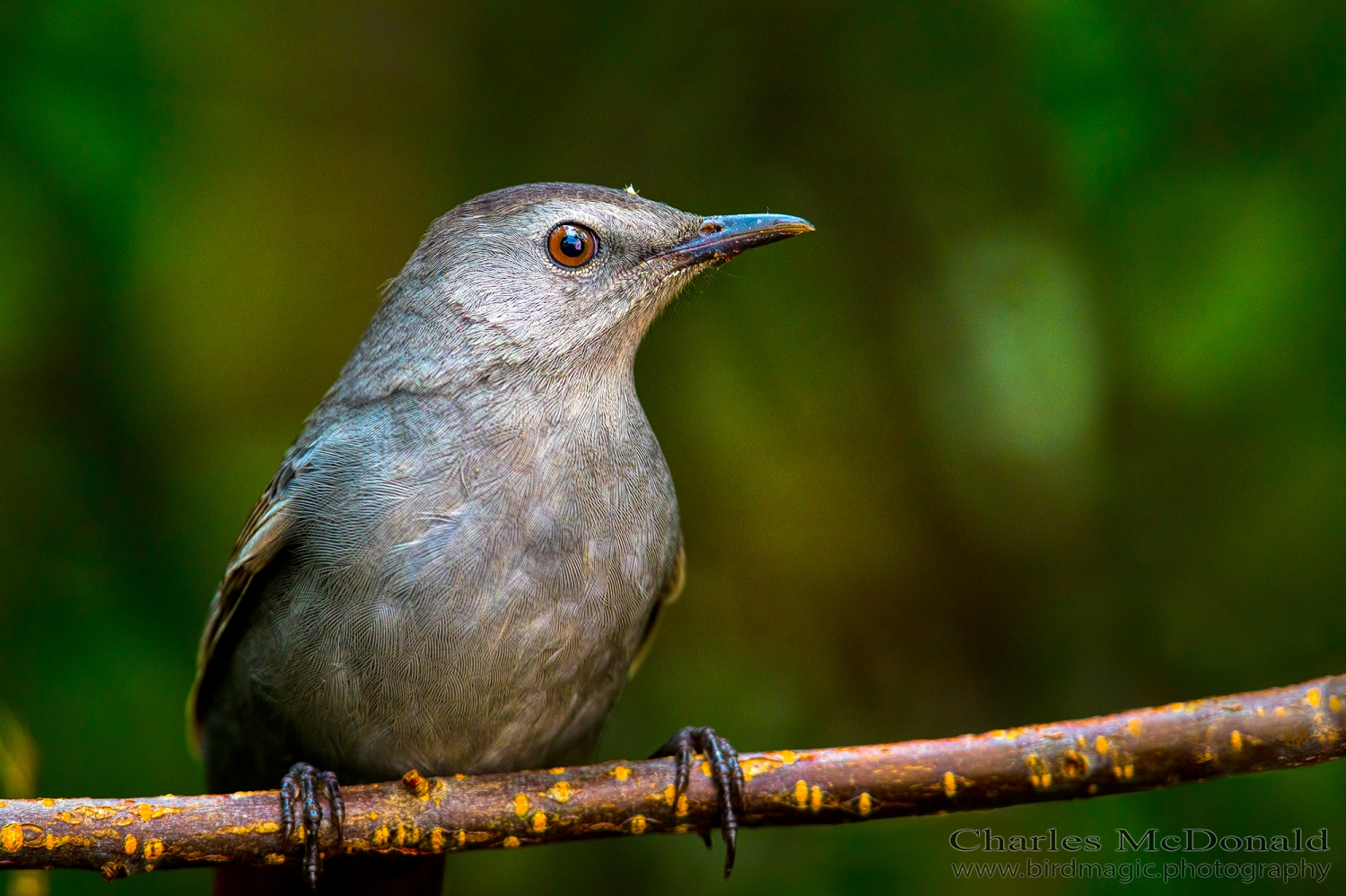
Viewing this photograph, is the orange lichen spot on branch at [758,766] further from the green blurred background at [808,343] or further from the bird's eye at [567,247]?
the bird's eye at [567,247]

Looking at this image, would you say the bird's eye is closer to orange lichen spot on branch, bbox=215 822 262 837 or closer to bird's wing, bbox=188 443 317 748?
bird's wing, bbox=188 443 317 748

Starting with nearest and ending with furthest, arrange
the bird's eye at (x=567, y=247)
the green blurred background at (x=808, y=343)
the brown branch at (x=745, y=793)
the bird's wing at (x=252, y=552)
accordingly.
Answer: the brown branch at (x=745, y=793) < the bird's wing at (x=252, y=552) < the bird's eye at (x=567, y=247) < the green blurred background at (x=808, y=343)

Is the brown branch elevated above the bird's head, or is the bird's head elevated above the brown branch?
the bird's head

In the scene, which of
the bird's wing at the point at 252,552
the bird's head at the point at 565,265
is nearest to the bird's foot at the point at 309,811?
the bird's wing at the point at 252,552

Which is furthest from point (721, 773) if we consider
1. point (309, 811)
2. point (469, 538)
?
point (309, 811)

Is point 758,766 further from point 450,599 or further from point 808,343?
point 808,343

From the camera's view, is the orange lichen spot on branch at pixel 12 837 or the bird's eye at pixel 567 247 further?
the bird's eye at pixel 567 247

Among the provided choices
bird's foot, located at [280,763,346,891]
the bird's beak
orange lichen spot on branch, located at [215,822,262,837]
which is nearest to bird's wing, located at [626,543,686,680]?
the bird's beak
